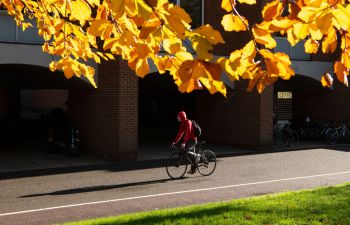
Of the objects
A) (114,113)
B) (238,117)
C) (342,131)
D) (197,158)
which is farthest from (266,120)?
(197,158)

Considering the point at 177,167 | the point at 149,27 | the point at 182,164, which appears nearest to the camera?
the point at 149,27

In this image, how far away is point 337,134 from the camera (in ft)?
73.2

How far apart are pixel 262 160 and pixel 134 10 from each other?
1437 centimetres

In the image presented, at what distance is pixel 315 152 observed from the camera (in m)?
19.4

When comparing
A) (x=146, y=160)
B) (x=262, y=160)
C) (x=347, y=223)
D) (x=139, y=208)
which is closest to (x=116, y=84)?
(x=146, y=160)

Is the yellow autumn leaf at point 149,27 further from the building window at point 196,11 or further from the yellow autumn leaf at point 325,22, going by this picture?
the building window at point 196,11

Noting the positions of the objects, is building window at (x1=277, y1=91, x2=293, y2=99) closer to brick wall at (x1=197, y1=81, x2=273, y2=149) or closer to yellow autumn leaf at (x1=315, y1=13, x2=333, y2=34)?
brick wall at (x1=197, y1=81, x2=273, y2=149)

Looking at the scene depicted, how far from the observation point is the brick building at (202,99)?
1625cm

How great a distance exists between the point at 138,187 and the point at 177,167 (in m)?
1.61

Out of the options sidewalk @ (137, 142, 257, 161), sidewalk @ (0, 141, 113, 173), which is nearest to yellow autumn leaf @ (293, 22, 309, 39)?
sidewalk @ (0, 141, 113, 173)

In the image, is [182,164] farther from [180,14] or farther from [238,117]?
[180,14]

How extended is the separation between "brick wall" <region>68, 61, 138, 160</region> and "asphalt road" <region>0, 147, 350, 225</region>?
2087mm

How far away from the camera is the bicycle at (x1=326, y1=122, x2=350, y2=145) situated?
2225 cm

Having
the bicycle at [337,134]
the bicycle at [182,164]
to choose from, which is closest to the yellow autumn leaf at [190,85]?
the bicycle at [182,164]
